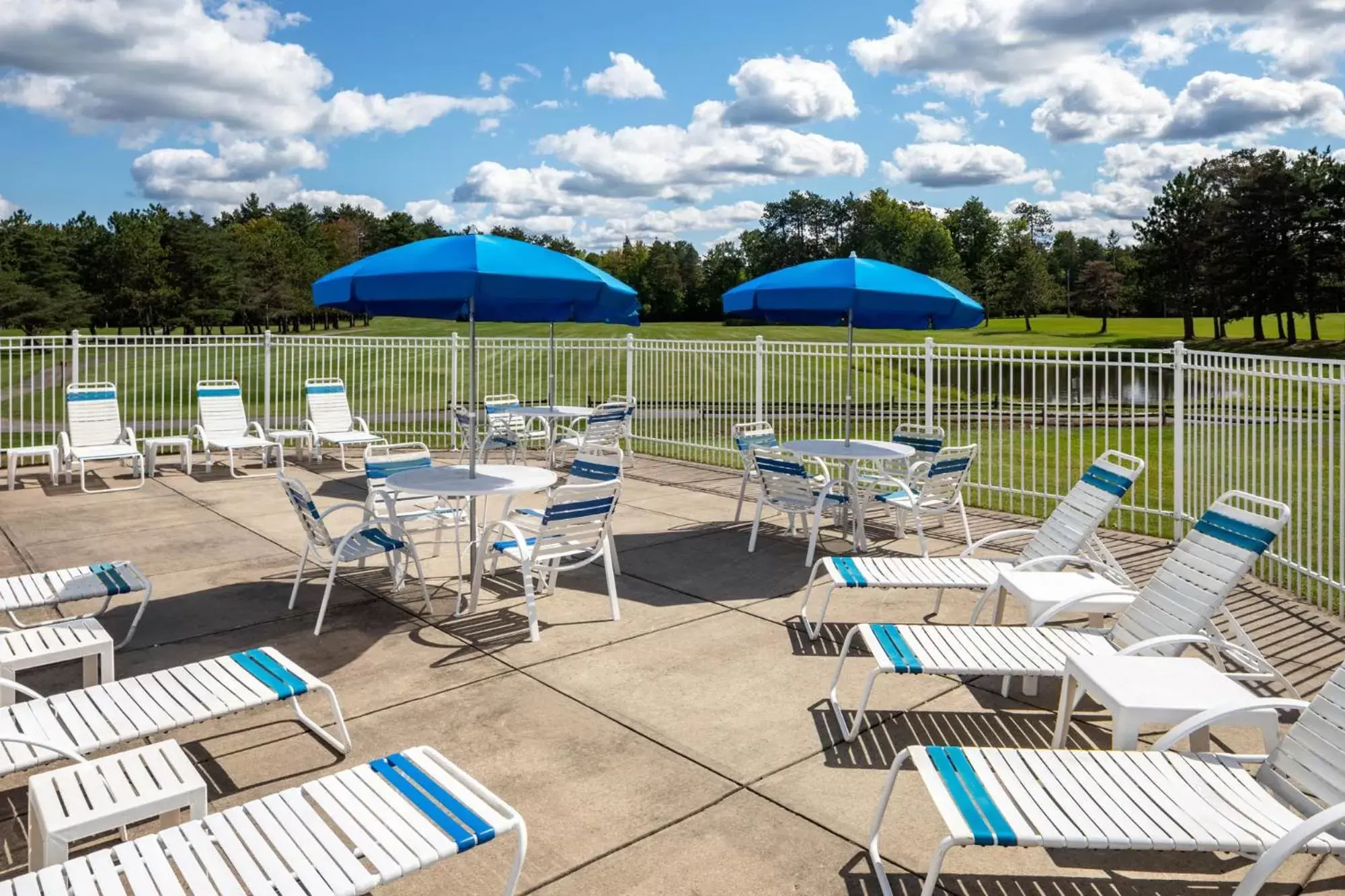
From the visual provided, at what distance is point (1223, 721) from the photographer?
322 cm

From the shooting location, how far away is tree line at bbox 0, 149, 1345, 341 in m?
53.0

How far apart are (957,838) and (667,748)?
183cm

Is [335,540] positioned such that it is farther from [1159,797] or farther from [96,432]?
[96,432]

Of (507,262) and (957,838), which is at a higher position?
(507,262)

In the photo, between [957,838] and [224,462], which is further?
[224,462]

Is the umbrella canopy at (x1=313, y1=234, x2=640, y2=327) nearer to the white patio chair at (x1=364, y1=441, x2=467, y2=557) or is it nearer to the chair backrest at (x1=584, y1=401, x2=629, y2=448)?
the white patio chair at (x1=364, y1=441, x2=467, y2=557)

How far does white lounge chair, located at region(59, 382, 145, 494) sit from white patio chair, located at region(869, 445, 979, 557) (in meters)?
8.83

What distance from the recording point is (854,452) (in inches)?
312

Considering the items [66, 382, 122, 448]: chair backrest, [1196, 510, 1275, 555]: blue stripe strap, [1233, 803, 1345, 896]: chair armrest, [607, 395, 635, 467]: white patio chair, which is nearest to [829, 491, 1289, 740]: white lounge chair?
[1196, 510, 1275, 555]: blue stripe strap

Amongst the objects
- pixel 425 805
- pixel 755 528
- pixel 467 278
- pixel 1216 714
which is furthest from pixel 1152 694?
pixel 755 528

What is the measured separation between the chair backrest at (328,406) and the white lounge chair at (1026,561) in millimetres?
8750

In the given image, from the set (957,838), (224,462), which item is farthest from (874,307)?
(224,462)

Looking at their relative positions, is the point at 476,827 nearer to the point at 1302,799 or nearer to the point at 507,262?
the point at 1302,799

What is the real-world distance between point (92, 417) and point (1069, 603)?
11699 millimetres
